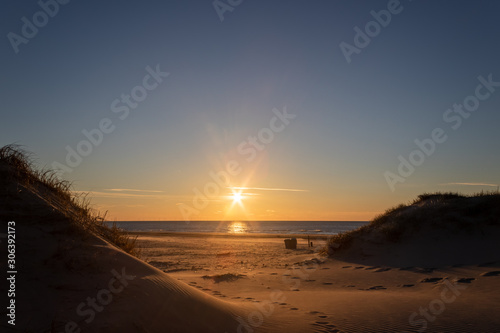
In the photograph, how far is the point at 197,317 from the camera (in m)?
4.67

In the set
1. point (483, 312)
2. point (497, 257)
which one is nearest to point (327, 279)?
point (483, 312)

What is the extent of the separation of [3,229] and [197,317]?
3004mm

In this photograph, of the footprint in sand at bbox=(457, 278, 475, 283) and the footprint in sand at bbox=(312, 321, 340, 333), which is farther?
the footprint in sand at bbox=(457, 278, 475, 283)

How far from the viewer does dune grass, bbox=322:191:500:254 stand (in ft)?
47.5

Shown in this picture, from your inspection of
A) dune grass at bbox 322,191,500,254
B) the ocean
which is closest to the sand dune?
dune grass at bbox 322,191,500,254

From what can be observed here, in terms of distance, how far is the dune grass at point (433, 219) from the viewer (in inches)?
571

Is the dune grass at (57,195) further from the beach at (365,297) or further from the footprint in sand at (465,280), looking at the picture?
the footprint in sand at (465,280)

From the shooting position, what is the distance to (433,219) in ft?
49.8

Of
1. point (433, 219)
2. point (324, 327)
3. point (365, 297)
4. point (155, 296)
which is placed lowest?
point (324, 327)

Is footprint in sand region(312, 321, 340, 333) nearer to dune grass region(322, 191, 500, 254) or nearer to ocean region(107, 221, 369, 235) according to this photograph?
dune grass region(322, 191, 500, 254)

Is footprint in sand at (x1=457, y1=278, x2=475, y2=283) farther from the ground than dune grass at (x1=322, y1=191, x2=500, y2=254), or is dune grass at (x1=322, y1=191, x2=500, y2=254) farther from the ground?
dune grass at (x1=322, y1=191, x2=500, y2=254)

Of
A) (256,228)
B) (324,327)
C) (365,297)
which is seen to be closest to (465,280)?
(365,297)

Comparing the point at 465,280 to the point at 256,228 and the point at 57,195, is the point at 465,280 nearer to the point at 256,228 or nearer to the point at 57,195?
the point at 57,195

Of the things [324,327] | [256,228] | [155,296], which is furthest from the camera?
[256,228]
